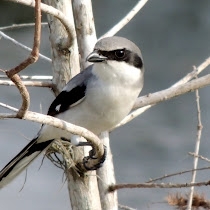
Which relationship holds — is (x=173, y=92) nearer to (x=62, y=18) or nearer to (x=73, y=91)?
(x=73, y=91)

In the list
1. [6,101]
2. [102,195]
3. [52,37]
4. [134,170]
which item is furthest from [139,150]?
[52,37]

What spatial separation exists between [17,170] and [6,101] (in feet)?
6.57

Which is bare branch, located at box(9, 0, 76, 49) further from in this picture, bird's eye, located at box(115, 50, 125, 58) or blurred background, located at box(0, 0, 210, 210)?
blurred background, located at box(0, 0, 210, 210)

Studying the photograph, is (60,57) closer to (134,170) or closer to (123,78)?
(123,78)

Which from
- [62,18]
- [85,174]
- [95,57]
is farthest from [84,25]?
[85,174]

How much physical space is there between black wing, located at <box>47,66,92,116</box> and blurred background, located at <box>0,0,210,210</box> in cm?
177

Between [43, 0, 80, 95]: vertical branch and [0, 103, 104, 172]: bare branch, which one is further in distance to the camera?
[43, 0, 80, 95]: vertical branch

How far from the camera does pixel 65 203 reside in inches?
200

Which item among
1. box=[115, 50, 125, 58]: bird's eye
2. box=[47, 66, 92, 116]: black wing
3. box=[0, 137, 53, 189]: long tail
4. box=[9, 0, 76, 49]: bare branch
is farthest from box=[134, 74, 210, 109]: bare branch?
box=[0, 137, 53, 189]: long tail

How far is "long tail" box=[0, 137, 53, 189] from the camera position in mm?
3283

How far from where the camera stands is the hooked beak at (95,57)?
2.94 m

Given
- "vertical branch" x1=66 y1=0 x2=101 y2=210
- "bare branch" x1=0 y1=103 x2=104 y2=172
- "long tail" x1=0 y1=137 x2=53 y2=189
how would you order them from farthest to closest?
"long tail" x1=0 y1=137 x2=53 y2=189 → "vertical branch" x1=66 y1=0 x2=101 y2=210 → "bare branch" x1=0 y1=103 x2=104 y2=172

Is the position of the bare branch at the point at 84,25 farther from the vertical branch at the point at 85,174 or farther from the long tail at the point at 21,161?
the long tail at the point at 21,161

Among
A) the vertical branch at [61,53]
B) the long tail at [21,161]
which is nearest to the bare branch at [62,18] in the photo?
the vertical branch at [61,53]
